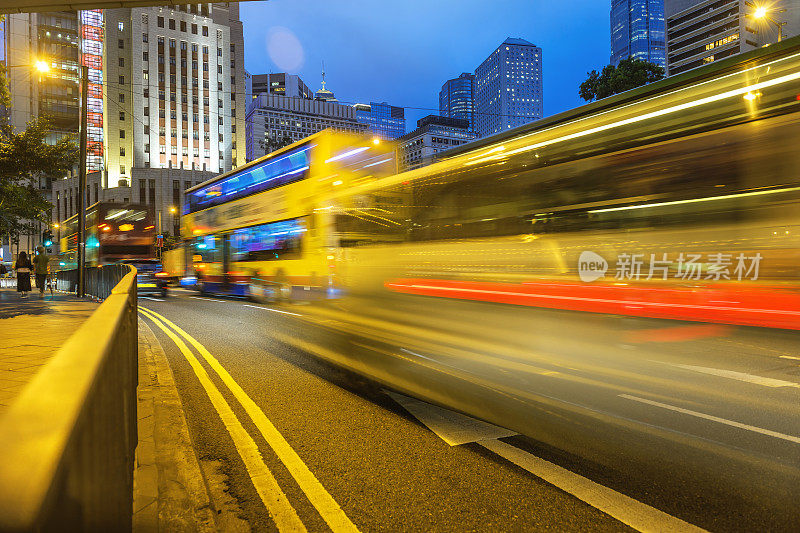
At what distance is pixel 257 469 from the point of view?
13.0 ft

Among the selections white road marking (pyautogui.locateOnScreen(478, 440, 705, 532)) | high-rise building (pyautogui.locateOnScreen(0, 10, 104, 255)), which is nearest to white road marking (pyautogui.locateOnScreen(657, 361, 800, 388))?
white road marking (pyautogui.locateOnScreen(478, 440, 705, 532))

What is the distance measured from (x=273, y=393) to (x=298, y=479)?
8.26ft

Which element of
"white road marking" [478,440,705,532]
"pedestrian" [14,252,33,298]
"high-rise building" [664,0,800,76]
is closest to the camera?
"white road marking" [478,440,705,532]

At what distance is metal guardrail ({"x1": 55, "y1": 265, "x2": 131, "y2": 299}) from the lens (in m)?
16.8

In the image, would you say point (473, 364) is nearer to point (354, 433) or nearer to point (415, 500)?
point (354, 433)

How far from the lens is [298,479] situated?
375 centimetres

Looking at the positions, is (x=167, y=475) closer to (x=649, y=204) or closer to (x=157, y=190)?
(x=649, y=204)

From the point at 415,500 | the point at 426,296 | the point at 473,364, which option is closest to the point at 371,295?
the point at 426,296

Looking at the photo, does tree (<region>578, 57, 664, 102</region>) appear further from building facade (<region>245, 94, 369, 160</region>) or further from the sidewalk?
building facade (<region>245, 94, 369, 160</region>)

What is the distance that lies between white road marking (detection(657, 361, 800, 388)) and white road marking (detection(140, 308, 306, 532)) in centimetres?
536

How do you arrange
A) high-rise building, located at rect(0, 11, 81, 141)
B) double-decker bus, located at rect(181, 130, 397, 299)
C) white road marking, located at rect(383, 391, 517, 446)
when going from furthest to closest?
high-rise building, located at rect(0, 11, 81, 141) < double-decker bus, located at rect(181, 130, 397, 299) < white road marking, located at rect(383, 391, 517, 446)

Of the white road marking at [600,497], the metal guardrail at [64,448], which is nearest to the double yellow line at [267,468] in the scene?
the metal guardrail at [64,448]

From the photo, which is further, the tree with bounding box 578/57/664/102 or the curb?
the tree with bounding box 578/57/664/102

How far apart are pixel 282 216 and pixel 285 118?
17403cm
